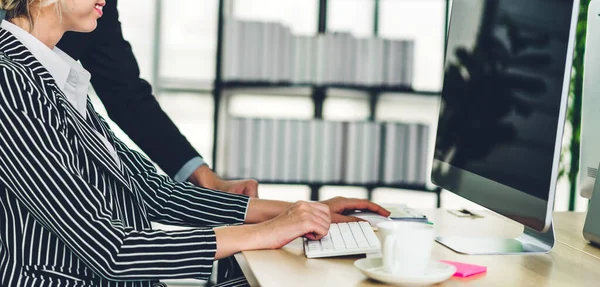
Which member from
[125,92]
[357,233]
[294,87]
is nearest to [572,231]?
[357,233]

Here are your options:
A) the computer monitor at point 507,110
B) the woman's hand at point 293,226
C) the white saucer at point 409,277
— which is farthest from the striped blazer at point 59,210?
the computer monitor at point 507,110

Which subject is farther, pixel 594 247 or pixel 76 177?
pixel 594 247

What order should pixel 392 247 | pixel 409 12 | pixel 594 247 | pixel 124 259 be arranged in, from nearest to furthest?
pixel 392 247
pixel 124 259
pixel 594 247
pixel 409 12

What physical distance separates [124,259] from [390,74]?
229cm

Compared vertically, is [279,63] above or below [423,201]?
above

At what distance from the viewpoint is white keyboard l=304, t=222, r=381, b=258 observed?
117 centimetres

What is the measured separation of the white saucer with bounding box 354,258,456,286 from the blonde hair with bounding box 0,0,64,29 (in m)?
0.75

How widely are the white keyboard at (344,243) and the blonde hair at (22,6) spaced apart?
2.15 feet

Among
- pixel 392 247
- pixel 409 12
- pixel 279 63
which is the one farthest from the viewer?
pixel 409 12

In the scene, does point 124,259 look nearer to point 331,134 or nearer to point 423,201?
point 331,134

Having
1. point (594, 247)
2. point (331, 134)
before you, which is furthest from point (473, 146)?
point (331, 134)

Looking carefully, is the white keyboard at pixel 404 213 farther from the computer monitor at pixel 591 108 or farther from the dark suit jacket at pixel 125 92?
the dark suit jacket at pixel 125 92

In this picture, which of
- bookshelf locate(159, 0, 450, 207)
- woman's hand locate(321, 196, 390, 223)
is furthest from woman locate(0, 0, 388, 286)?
bookshelf locate(159, 0, 450, 207)

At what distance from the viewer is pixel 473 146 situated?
1.44 m
